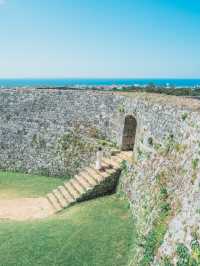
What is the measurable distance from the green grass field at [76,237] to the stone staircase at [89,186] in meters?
0.46

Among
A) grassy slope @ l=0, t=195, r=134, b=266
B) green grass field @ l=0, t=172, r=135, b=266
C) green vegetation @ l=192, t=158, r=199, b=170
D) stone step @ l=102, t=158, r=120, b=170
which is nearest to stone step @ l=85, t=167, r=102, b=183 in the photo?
stone step @ l=102, t=158, r=120, b=170

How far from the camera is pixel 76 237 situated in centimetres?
1433

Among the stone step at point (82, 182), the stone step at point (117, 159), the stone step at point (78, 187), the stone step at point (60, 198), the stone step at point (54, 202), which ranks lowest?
the stone step at point (54, 202)

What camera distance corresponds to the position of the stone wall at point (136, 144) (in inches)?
453

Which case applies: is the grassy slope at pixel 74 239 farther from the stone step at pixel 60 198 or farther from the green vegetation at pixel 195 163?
the green vegetation at pixel 195 163

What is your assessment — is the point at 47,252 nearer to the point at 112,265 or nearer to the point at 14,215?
the point at 112,265

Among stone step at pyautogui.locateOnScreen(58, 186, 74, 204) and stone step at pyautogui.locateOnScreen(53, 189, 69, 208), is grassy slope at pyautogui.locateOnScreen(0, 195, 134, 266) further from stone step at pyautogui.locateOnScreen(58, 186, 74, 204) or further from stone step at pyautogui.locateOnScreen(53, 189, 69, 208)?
stone step at pyautogui.locateOnScreen(58, 186, 74, 204)

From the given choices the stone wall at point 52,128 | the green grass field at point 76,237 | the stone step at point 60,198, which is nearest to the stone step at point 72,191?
the stone step at point 60,198

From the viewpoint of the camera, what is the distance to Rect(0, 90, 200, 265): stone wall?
11.5 metres

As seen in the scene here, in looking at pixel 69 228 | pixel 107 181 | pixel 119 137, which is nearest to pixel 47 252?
pixel 69 228

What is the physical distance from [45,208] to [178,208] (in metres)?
7.87

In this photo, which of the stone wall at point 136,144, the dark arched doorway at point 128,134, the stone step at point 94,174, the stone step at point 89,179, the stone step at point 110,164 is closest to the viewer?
the stone wall at point 136,144

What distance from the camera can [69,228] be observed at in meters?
15.1

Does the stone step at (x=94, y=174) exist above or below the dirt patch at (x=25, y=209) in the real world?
above
